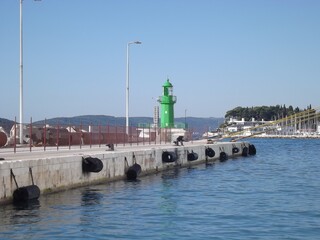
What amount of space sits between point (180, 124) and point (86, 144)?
72.4 feet

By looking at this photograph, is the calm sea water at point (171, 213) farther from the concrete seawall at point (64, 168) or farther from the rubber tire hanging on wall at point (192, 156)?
the rubber tire hanging on wall at point (192, 156)

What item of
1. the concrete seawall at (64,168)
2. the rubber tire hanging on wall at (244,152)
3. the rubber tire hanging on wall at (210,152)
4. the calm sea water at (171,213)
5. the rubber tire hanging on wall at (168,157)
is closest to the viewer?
the calm sea water at (171,213)

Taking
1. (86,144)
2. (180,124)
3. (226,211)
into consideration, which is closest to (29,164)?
(226,211)

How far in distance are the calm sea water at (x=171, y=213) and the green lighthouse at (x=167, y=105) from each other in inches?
1334

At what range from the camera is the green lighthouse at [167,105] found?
6456 centimetres

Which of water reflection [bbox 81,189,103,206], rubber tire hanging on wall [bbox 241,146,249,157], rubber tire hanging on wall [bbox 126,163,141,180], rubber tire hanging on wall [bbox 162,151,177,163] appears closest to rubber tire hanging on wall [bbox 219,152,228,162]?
rubber tire hanging on wall [bbox 241,146,249,157]

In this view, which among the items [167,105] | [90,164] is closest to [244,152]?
[167,105]

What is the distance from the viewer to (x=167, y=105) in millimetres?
64750

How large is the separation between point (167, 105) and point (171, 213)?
44.5 m

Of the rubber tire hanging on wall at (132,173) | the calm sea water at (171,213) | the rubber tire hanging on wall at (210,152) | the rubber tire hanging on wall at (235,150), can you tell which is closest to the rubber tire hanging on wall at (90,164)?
the calm sea water at (171,213)

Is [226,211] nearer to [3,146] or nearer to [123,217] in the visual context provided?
[123,217]

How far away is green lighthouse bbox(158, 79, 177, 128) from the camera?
6456 centimetres

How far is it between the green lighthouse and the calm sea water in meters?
33.9

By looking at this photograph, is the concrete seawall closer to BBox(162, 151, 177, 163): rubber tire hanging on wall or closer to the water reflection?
BBox(162, 151, 177, 163): rubber tire hanging on wall
